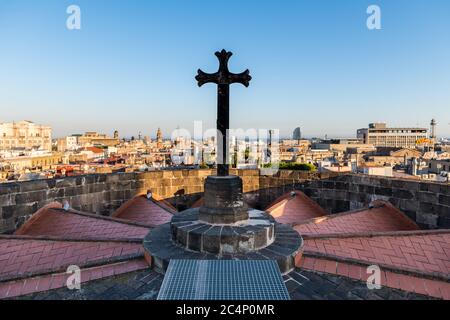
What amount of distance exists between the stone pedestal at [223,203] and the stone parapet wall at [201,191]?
3.96m

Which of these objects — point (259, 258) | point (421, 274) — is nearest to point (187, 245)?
point (259, 258)

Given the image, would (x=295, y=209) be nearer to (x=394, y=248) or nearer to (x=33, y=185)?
(x=394, y=248)

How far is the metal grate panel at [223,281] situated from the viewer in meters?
2.94

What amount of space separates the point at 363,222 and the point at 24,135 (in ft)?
424

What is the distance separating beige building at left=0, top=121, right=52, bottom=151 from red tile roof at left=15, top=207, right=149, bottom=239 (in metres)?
108

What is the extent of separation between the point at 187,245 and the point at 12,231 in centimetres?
413

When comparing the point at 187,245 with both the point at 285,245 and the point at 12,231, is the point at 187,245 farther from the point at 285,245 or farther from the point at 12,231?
the point at 12,231

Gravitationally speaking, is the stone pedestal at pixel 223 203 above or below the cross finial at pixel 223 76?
below

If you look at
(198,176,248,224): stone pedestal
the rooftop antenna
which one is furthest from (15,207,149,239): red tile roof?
(198,176,248,224): stone pedestal

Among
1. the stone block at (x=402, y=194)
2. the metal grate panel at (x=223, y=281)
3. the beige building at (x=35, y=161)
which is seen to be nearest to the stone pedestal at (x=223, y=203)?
the metal grate panel at (x=223, y=281)

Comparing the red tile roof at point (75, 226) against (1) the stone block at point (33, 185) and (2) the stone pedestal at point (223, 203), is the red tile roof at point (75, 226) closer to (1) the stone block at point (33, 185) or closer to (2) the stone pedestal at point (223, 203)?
(1) the stone block at point (33, 185)

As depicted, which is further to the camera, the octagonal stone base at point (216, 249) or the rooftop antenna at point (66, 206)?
the rooftop antenna at point (66, 206)
